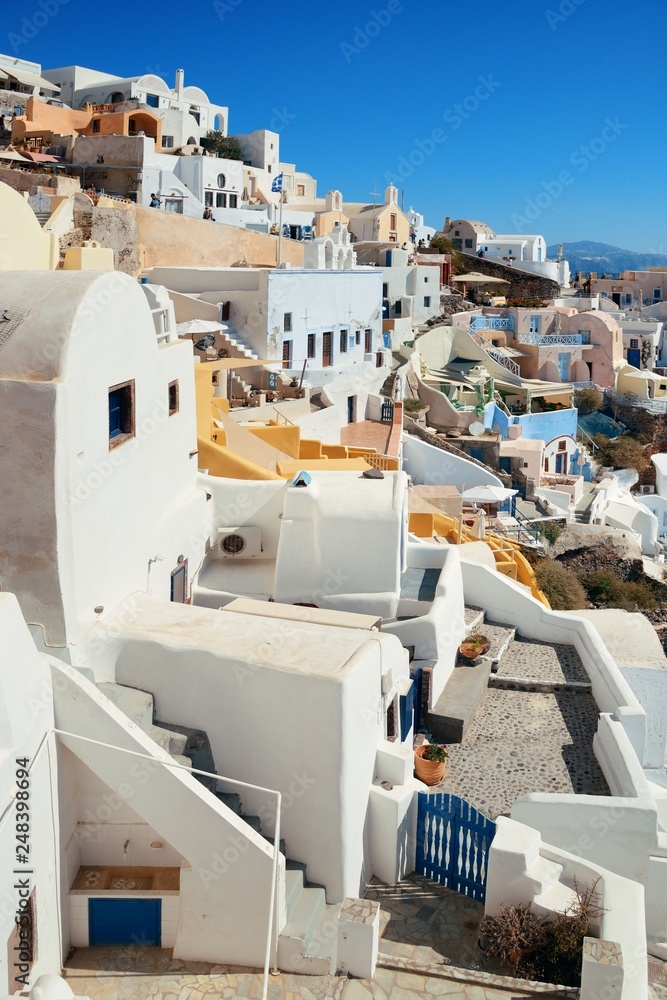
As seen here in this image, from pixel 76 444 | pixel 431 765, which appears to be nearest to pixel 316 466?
pixel 431 765

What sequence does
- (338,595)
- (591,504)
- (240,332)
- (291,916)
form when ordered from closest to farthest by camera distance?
(291,916), (338,595), (240,332), (591,504)

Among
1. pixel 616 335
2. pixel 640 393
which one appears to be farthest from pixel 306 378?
pixel 616 335

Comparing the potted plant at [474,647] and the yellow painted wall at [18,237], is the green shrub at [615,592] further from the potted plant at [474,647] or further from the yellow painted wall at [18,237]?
the yellow painted wall at [18,237]

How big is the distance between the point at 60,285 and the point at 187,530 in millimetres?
4414

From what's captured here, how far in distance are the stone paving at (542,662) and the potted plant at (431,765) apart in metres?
2.85

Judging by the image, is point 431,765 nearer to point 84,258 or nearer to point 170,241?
point 84,258

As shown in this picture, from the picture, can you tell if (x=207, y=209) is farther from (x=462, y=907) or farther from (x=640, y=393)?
(x=462, y=907)

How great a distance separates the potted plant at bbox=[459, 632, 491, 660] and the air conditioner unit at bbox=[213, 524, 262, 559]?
3519 mm

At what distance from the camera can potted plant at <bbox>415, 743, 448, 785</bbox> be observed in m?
10.5

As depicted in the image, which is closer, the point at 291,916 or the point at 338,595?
the point at 291,916

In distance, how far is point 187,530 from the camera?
12.6m

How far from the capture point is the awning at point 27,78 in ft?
188

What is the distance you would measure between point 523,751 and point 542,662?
2572mm

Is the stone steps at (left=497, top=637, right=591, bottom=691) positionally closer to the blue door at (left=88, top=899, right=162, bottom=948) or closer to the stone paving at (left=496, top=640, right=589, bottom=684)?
the stone paving at (left=496, top=640, right=589, bottom=684)
